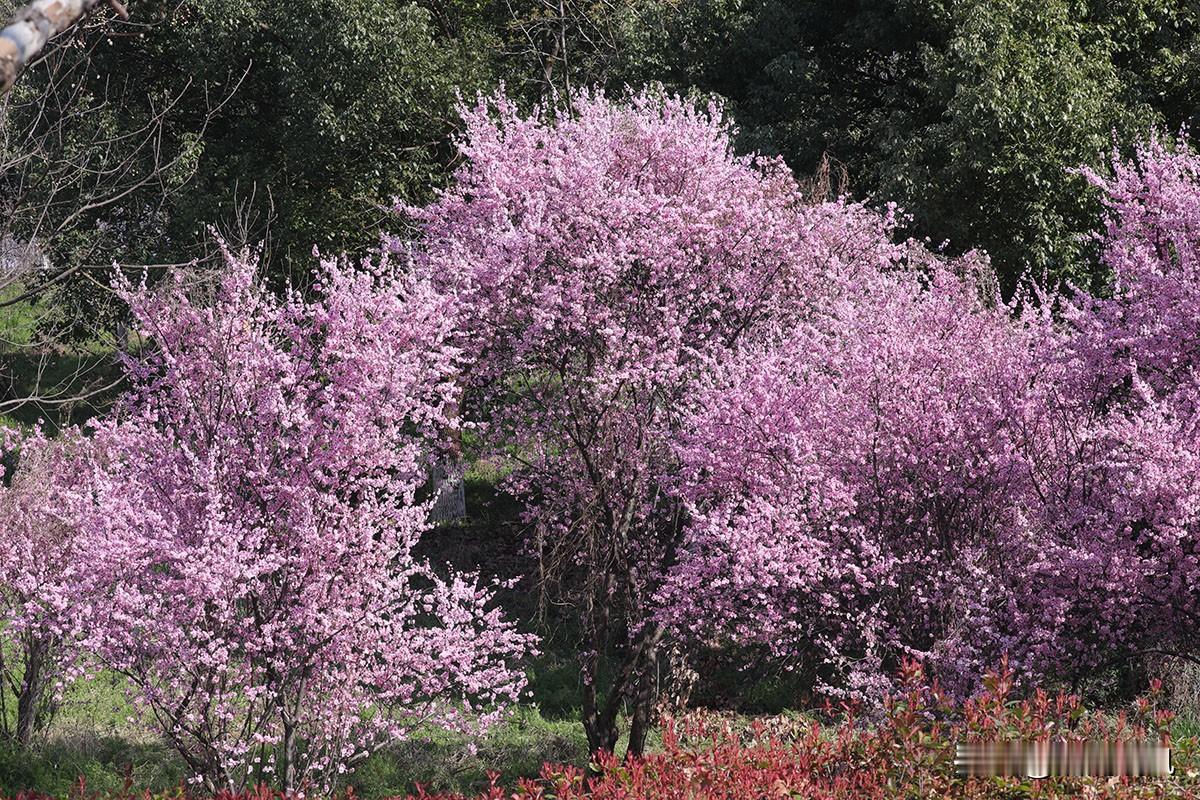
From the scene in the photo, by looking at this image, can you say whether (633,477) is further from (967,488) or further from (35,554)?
(35,554)

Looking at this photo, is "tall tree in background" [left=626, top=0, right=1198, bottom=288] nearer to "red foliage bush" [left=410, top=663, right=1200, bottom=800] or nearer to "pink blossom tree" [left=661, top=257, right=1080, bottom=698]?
"pink blossom tree" [left=661, top=257, right=1080, bottom=698]

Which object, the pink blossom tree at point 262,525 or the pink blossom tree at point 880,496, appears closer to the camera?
the pink blossom tree at point 262,525

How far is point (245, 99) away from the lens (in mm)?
19375

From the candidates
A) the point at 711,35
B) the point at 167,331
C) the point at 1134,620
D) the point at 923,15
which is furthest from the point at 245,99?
the point at 1134,620

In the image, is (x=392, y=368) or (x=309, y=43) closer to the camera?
(x=392, y=368)

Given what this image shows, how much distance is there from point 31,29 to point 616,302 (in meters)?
7.55

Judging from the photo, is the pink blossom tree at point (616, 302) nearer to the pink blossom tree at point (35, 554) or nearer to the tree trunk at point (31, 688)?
the pink blossom tree at point (35, 554)

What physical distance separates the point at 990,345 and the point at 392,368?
4303 mm

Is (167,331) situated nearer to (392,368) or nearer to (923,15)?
(392,368)

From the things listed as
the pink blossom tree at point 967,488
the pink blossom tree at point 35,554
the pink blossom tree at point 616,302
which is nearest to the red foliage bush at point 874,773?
the pink blossom tree at point 967,488

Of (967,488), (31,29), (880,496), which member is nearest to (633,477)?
(880,496)

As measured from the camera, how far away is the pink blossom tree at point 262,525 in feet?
24.7

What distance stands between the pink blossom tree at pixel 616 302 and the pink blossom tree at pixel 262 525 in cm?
223

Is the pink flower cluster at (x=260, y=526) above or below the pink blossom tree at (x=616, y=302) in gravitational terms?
below
